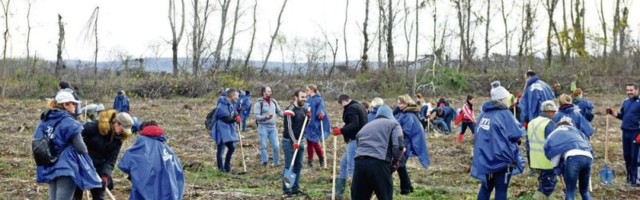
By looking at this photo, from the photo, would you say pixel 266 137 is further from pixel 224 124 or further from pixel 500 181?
pixel 500 181

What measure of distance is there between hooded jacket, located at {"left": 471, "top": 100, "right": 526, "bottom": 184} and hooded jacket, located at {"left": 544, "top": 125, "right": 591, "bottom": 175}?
596 mm

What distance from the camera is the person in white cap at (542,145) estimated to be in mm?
10227

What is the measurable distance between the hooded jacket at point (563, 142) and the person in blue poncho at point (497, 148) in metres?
0.58

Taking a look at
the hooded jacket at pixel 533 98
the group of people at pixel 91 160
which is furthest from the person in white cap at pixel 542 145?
the group of people at pixel 91 160

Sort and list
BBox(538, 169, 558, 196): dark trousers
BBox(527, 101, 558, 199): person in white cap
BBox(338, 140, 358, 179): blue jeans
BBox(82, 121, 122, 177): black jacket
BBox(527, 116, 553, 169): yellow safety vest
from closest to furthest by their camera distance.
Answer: BBox(82, 121, 122, 177): black jacket, BBox(527, 101, 558, 199): person in white cap, BBox(527, 116, 553, 169): yellow safety vest, BBox(538, 169, 558, 196): dark trousers, BBox(338, 140, 358, 179): blue jeans

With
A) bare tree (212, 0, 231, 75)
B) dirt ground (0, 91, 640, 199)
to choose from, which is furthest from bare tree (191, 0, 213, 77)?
dirt ground (0, 91, 640, 199)

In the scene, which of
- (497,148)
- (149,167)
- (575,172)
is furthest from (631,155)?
(149,167)

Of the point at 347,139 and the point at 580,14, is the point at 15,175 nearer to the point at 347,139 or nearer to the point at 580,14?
the point at 347,139

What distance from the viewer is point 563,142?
31.2 ft

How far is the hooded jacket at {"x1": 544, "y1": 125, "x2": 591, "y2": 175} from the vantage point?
31.1ft

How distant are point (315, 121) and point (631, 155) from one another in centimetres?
551

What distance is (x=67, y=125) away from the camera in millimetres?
7758

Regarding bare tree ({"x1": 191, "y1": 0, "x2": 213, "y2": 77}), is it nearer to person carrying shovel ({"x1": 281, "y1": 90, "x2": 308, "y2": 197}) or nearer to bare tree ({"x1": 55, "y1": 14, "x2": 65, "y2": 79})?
bare tree ({"x1": 55, "y1": 14, "x2": 65, "y2": 79})

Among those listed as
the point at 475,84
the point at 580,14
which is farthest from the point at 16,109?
the point at 580,14
